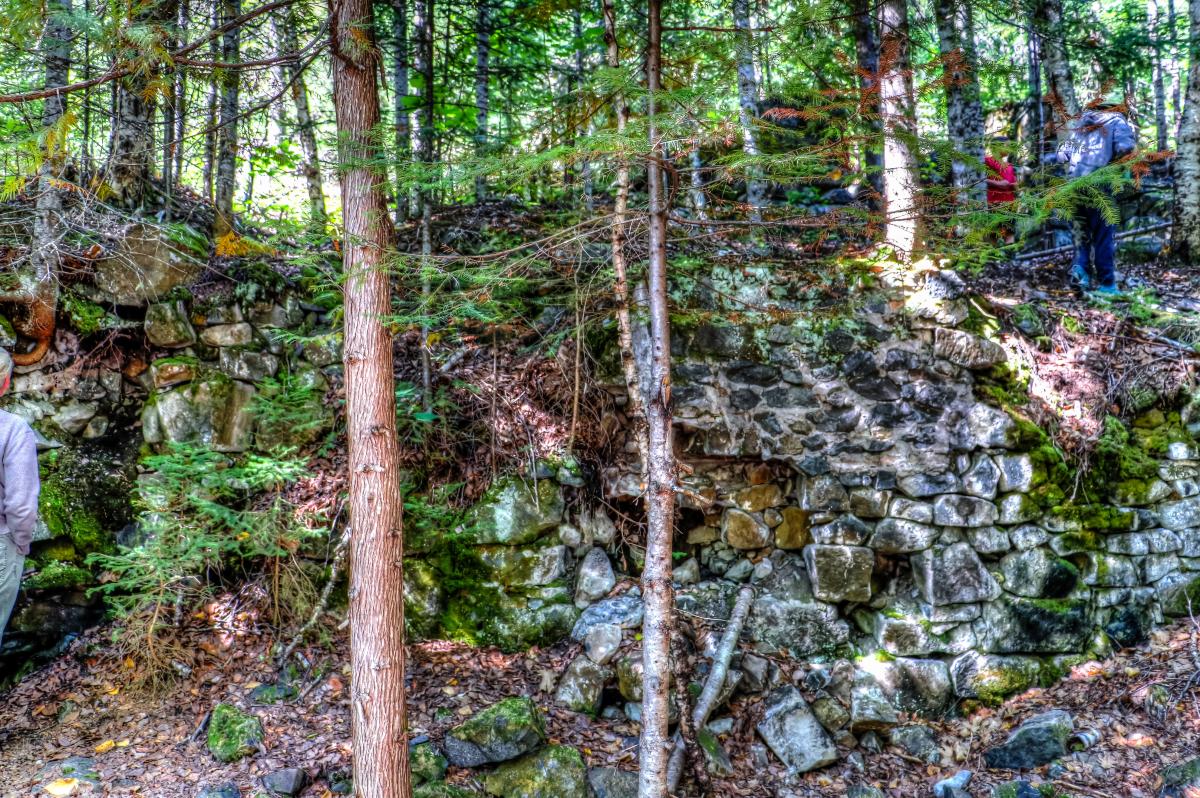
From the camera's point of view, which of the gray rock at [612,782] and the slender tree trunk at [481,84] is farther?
the slender tree trunk at [481,84]

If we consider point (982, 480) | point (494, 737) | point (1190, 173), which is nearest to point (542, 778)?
point (494, 737)

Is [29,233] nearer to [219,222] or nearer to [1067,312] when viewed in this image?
[219,222]

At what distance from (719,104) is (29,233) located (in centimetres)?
560

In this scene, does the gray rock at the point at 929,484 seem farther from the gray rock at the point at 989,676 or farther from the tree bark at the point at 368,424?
the tree bark at the point at 368,424

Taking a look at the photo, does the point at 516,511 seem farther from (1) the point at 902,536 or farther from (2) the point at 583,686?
(1) the point at 902,536

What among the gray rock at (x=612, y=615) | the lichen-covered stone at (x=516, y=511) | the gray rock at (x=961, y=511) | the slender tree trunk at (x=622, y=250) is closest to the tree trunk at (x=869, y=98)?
the slender tree trunk at (x=622, y=250)

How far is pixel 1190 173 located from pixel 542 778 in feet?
30.9

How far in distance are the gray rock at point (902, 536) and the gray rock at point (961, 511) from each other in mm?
126

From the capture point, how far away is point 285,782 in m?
3.65

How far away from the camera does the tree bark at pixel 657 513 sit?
3557mm

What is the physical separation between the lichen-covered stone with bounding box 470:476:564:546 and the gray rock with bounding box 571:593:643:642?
2.38 ft

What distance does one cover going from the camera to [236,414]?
527 centimetres

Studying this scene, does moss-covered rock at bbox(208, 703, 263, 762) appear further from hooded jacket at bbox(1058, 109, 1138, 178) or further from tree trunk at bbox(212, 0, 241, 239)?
hooded jacket at bbox(1058, 109, 1138, 178)

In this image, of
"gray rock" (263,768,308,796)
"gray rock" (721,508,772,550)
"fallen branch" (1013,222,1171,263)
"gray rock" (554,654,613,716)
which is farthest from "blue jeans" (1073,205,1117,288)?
"gray rock" (263,768,308,796)
